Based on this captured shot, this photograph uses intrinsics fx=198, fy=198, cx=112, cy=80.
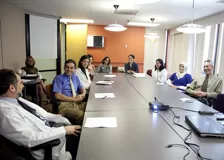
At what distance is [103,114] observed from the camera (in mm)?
1962

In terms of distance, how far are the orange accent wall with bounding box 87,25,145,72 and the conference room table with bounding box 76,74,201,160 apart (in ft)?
19.2

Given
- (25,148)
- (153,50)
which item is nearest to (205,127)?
(25,148)

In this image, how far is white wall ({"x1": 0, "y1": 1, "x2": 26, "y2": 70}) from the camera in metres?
4.53

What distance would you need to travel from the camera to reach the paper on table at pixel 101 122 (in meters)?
1.65

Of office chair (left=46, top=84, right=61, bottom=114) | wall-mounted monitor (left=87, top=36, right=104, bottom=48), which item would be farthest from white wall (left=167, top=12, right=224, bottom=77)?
office chair (left=46, top=84, right=61, bottom=114)

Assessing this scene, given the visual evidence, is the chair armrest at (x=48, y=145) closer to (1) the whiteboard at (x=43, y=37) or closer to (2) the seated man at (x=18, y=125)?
(2) the seated man at (x=18, y=125)

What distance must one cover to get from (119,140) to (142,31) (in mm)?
7069

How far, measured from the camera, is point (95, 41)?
7.68 m

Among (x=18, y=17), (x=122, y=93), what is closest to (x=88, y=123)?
(x=122, y=93)

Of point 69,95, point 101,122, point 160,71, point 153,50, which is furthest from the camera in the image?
point 153,50

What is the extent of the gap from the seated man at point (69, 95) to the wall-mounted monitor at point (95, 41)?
15.5ft

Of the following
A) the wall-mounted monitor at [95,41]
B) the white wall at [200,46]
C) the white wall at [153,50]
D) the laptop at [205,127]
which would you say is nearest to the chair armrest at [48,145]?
the laptop at [205,127]

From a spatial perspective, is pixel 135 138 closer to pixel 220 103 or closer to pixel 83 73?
pixel 220 103

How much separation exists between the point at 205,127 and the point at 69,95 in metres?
1.99
